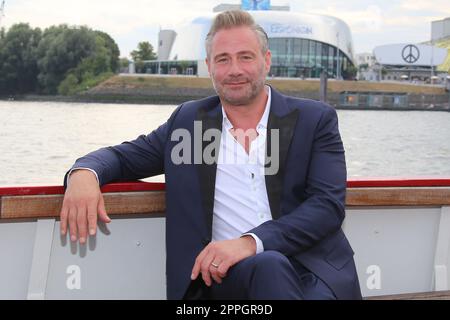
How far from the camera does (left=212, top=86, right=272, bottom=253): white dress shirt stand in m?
1.68

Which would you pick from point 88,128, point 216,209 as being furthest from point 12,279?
point 88,128

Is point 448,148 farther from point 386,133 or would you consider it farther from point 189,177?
point 189,177

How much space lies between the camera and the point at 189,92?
54.5 metres

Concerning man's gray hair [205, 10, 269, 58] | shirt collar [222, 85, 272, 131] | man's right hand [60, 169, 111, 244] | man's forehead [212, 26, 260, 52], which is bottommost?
man's right hand [60, 169, 111, 244]

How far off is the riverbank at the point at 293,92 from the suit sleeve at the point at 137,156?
166ft

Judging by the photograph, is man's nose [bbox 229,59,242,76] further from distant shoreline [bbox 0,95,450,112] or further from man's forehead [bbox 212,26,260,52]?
distant shoreline [bbox 0,95,450,112]

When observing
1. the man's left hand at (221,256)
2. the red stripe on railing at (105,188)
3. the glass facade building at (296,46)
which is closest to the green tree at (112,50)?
the glass facade building at (296,46)

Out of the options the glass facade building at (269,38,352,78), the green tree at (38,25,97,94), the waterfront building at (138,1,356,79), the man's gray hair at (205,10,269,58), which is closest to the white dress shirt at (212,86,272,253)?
the man's gray hair at (205,10,269,58)

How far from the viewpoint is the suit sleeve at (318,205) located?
5.21ft

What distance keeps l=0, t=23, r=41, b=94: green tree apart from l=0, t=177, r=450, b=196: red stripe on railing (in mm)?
49930

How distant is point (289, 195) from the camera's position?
169 cm

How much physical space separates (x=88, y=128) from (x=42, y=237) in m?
25.0

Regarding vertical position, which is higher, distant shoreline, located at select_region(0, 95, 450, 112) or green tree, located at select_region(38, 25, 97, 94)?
green tree, located at select_region(38, 25, 97, 94)
